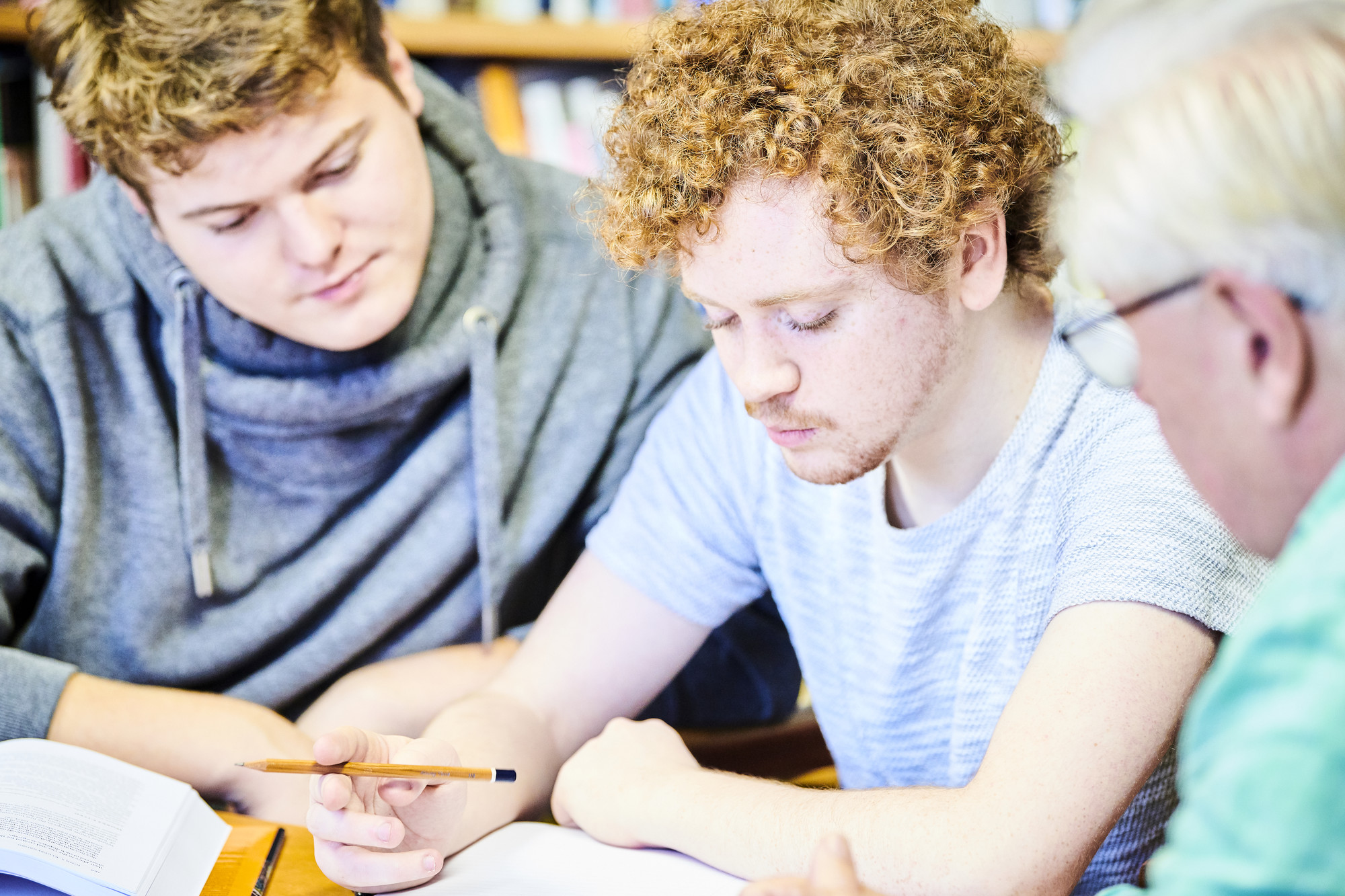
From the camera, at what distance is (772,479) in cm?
114

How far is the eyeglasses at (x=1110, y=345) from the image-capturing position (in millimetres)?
647

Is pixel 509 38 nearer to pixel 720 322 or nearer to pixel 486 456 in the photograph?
pixel 486 456

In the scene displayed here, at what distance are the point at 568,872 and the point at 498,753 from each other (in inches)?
7.1

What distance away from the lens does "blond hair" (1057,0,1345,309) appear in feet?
1.61

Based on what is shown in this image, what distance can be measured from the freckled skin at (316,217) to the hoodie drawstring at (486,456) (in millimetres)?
107

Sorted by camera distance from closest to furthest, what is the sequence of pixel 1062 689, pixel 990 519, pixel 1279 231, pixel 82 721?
1. pixel 1279 231
2. pixel 1062 689
3. pixel 990 519
4. pixel 82 721

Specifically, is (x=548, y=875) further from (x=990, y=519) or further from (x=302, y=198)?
(x=302, y=198)

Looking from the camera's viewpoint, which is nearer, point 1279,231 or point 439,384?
point 1279,231

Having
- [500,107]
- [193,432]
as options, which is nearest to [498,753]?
[193,432]

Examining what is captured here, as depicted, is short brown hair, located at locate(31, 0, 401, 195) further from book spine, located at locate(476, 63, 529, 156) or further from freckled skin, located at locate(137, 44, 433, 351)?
book spine, located at locate(476, 63, 529, 156)

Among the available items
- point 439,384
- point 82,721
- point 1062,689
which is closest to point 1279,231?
point 1062,689

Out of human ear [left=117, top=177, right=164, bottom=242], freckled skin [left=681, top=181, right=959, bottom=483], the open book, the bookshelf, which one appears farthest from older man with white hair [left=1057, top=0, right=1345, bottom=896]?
the bookshelf

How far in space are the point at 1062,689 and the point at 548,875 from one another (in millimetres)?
425

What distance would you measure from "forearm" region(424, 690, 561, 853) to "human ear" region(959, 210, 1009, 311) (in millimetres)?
589
